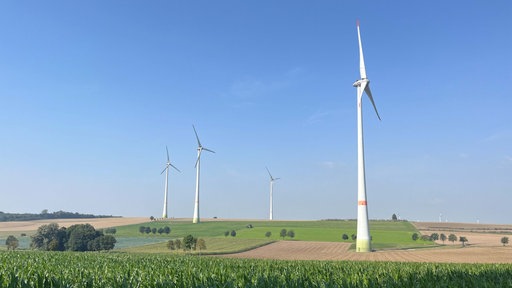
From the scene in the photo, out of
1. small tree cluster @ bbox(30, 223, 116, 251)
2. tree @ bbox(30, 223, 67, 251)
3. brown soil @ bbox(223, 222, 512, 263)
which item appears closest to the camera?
brown soil @ bbox(223, 222, 512, 263)

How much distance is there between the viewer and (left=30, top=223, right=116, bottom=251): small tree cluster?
111375 mm

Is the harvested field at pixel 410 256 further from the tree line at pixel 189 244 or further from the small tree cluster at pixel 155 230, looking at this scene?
the small tree cluster at pixel 155 230

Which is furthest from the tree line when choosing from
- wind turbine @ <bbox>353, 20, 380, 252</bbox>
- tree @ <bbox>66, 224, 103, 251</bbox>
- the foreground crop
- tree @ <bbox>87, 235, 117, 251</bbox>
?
the foreground crop

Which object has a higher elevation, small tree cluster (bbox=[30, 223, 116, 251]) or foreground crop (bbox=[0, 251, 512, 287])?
foreground crop (bbox=[0, 251, 512, 287])

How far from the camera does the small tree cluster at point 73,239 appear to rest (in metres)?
111

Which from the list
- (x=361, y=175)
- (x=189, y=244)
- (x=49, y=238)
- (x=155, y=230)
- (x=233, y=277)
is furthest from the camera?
(x=155, y=230)

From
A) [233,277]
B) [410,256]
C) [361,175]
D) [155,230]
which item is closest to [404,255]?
[410,256]

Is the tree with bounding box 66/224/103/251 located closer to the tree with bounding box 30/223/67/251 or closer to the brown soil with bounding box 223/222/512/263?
the tree with bounding box 30/223/67/251

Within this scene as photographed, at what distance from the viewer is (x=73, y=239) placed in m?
115

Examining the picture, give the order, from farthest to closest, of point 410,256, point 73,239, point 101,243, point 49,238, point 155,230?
point 155,230
point 49,238
point 73,239
point 101,243
point 410,256

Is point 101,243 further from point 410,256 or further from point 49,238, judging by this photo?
point 410,256

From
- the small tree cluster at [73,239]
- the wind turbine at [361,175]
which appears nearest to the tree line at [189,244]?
the small tree cluster at [73,239]

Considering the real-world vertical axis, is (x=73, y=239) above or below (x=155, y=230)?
above

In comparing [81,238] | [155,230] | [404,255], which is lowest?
[155,230]
